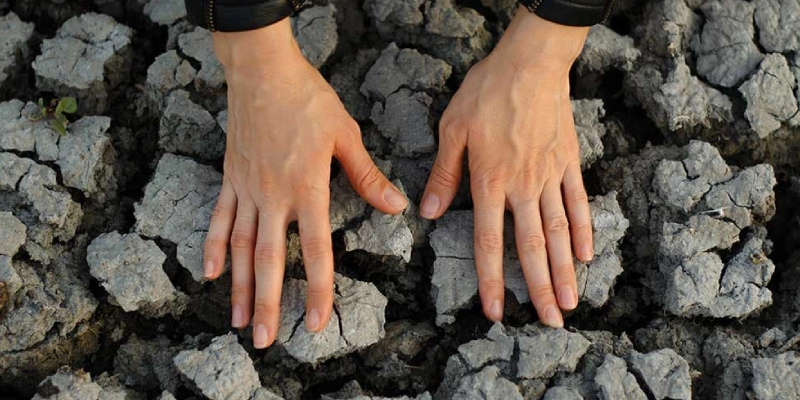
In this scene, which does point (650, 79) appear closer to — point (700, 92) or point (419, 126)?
point (700, 92)

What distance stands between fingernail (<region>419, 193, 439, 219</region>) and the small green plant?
0.93 metres

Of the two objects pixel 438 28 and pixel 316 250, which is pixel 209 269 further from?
pixel 438 28

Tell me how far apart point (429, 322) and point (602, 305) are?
0.43 metres

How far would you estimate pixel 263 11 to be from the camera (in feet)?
5.45

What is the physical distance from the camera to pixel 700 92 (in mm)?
2172

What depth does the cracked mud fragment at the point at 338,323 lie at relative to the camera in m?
1.82

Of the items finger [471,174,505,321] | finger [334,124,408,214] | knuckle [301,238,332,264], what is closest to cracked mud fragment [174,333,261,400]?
knuckle [301,238,332,264]

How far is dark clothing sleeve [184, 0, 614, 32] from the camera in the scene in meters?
1.64

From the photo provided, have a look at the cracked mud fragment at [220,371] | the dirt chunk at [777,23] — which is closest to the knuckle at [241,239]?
the cracked mud fragment at [220,371]

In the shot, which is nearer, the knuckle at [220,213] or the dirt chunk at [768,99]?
the knuckle at [220,213]

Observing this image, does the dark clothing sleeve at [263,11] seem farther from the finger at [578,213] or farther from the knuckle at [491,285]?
the knuckle at [491,285]

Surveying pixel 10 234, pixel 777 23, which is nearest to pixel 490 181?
pixel 777 23

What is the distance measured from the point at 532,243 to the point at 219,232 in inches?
28.9

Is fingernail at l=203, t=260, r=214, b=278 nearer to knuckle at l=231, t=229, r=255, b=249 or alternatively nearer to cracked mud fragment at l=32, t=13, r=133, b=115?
knuckle at l=231, t=229, r=255, b=249
